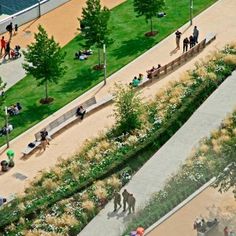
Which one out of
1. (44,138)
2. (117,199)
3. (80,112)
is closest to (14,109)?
(80,112)

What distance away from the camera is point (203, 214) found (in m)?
32.3

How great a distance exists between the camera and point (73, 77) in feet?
158

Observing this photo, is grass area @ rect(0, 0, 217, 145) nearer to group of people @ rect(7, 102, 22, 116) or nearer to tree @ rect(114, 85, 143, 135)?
group of people @ rect(7, 102, 22, 116)

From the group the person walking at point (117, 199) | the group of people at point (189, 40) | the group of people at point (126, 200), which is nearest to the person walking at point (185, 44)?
the group of people at point (189, 40)

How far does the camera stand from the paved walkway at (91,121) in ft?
129

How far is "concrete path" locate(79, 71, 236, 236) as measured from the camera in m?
Result: 33.5

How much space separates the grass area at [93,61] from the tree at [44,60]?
3.73 ft

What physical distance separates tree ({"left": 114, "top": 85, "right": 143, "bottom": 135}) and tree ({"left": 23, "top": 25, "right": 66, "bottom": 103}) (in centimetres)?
634

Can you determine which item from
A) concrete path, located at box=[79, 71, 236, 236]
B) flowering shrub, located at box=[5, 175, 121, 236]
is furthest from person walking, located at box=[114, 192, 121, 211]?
flowering shrub, located at box=[5, 175, 121, 236]

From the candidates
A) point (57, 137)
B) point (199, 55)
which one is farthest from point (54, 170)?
point (199, 55)

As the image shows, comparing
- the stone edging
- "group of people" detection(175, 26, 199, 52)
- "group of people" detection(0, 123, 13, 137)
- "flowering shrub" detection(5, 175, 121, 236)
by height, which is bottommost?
"group of people" detection(0, 123, 13, 137)

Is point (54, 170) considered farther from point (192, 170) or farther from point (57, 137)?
point (192, 170)

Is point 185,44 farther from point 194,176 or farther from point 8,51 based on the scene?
point 194,176

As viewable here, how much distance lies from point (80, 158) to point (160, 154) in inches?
160
